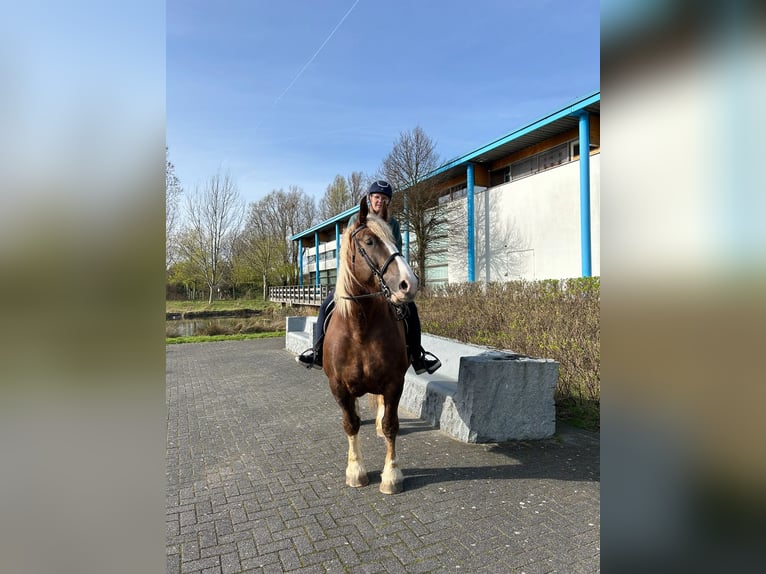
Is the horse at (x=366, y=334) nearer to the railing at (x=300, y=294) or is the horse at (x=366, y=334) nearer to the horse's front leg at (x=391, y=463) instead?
the horse's front leg at (x=391, y=463)

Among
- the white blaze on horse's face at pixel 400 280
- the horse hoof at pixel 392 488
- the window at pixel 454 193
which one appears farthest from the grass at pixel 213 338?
the white blaze on horse's face at pixel 400 280

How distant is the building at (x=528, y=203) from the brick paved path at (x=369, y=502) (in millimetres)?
9228

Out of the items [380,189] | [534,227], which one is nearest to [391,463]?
[380,189]

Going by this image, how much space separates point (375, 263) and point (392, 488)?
75.6 inches

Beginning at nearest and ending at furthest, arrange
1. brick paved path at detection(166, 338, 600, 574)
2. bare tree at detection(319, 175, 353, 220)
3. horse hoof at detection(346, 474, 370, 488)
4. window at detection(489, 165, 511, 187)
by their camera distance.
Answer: brick paved path at detection(166, 338, 600, 574), horse hoof at detection(346, 474, 370, 488), window at detection(489, 165, 511, 187), bare tree at detection(319, 175, 353, 220)

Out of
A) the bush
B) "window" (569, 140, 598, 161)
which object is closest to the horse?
the bush

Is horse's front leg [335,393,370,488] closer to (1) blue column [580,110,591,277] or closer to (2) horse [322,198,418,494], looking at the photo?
(2) horse [322,198,418,494]

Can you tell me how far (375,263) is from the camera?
3643 millimetres

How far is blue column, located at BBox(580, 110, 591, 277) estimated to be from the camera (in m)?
14.1

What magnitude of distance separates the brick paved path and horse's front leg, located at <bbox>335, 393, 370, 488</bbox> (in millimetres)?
83

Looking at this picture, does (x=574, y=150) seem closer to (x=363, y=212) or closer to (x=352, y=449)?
(x=363, y=212)

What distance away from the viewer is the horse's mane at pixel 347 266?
12.1 ft

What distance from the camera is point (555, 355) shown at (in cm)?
677
